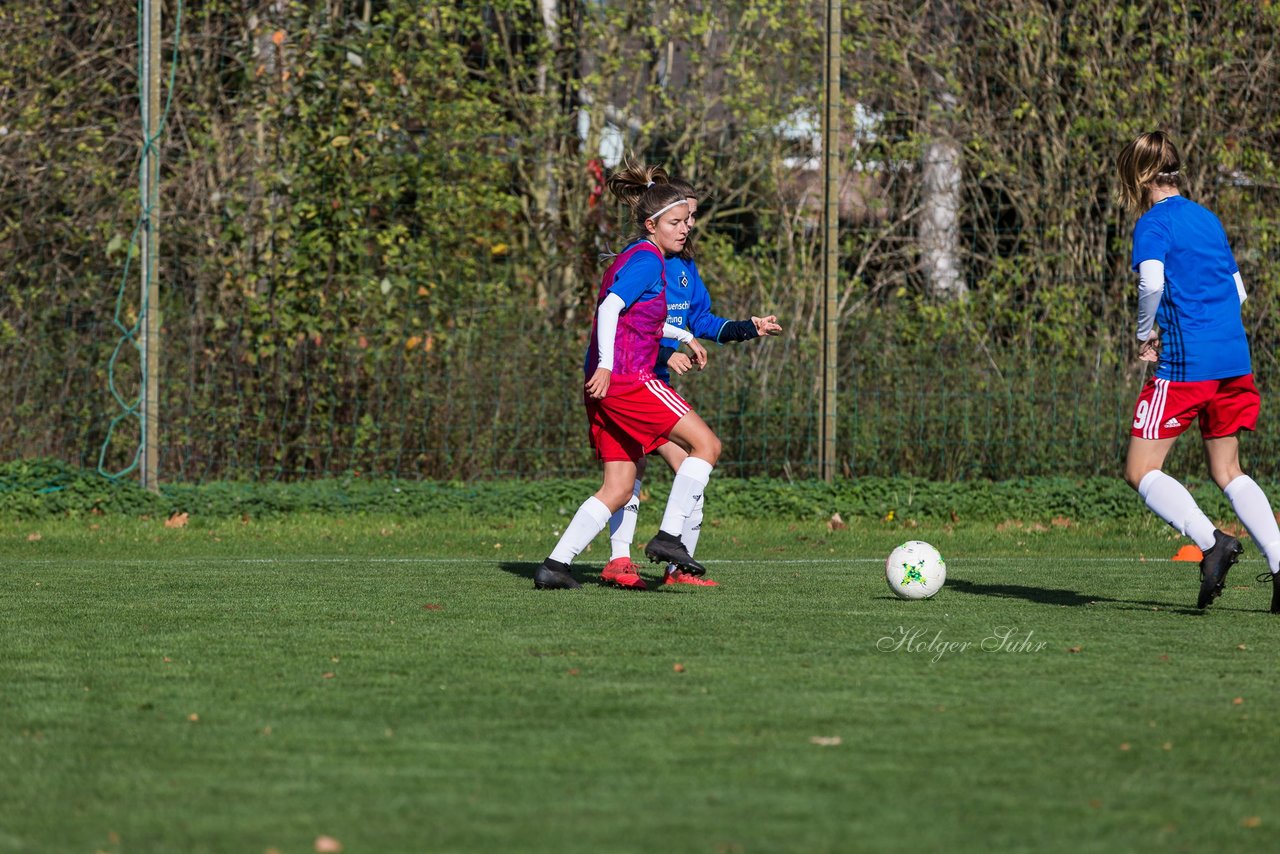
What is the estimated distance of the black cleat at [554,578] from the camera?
23.2 feet

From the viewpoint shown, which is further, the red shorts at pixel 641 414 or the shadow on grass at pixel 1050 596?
the red shorts at pixel 641 414

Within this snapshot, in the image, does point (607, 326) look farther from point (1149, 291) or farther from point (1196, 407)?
point (1196, 407)

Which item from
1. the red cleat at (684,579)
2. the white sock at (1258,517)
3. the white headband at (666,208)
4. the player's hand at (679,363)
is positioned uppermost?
the white headband at (666,208)

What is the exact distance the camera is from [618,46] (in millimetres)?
12641

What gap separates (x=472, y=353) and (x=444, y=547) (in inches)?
96.1

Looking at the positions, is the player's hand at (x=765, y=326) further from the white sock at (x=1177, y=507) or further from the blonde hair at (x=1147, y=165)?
the white sock at (x=1177, y=507)

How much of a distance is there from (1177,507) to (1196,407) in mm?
422

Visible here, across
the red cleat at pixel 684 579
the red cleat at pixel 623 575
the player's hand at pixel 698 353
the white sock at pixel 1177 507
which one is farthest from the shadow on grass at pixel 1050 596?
the player's hand at pixel 698 353

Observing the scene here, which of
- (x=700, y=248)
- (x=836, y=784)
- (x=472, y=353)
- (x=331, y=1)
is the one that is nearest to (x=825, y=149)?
(x=700, y=248)

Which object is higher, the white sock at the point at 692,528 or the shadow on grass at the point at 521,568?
the white sock at the point at 692,528

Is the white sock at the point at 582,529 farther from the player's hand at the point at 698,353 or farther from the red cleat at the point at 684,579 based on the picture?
the player's hand at the point at 698,353

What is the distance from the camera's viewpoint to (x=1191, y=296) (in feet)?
21.5

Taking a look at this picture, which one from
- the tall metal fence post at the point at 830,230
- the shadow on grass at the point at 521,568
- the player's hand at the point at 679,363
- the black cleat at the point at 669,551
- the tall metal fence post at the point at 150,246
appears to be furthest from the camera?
the tall metal fence post at the point at 830,230

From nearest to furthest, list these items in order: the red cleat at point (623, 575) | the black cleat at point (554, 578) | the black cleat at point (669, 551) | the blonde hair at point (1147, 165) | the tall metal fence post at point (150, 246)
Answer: the blonde hair at point (1147, 165) < the black cleat at point (669, 551) < the black cleat at point (554, 578) < the red cleat at point (623, 575) < the tall metal fence post at point (150, 246)
